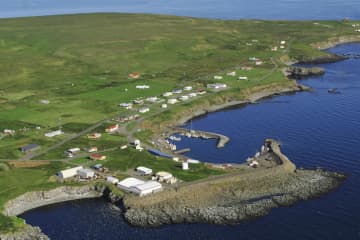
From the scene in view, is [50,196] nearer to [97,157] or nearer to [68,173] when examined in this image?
[68,173]

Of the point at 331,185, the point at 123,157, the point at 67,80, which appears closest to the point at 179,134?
the point at 123,157

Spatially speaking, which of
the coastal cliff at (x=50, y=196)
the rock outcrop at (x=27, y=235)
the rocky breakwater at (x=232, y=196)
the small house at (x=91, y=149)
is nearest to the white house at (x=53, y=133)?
the small house at (x=91, y=149)

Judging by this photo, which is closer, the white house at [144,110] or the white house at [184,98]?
the white house at [144,110]

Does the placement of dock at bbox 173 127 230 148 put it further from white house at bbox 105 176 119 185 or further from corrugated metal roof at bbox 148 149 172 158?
white house at bbox 105 176 119 185

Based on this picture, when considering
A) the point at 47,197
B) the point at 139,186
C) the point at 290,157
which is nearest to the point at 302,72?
the point at 290,157

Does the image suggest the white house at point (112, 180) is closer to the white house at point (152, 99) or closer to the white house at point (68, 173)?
the white house at point (68, 173)

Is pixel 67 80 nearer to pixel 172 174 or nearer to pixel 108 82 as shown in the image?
pixel 108 82
